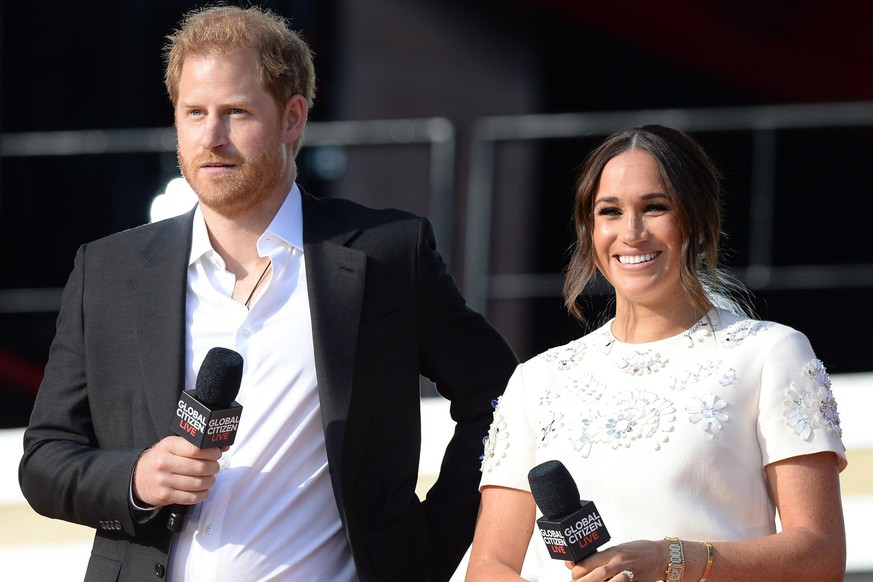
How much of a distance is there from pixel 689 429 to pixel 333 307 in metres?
0.78

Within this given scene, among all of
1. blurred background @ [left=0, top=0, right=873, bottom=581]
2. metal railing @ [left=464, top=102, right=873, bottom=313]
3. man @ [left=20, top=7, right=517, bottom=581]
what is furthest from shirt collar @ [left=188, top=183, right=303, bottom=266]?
metal railing @ [left=464, top=102, right=873, bottom=313]

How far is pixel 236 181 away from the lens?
2.82 m

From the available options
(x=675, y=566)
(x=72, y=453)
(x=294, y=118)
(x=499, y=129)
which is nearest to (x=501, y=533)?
A: (x=675, y=566)

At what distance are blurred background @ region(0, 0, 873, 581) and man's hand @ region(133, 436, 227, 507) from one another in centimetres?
334

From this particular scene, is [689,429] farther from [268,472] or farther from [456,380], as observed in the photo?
[268,472]

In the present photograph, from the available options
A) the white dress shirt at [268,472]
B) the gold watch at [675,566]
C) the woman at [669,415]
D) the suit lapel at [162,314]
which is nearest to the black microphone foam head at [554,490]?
the woman at [669,415]

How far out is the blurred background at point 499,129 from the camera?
6.74m

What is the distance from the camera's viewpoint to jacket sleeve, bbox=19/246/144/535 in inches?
107

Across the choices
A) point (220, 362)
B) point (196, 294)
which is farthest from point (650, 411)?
point (196, 294)

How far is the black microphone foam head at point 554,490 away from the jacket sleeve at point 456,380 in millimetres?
750

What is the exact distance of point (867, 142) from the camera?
6.97 m

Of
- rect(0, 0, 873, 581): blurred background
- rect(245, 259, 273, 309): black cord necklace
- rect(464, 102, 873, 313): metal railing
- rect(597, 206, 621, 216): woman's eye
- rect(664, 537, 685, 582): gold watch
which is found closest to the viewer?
rect(664, 537, 685, 582): gold watch

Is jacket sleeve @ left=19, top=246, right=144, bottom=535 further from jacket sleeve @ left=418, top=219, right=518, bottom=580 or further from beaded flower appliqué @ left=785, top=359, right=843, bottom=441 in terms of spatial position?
beaded flower appliqué @ left=785, top=359, right=843, bottom=441

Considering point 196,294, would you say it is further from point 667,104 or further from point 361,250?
point 667,104
